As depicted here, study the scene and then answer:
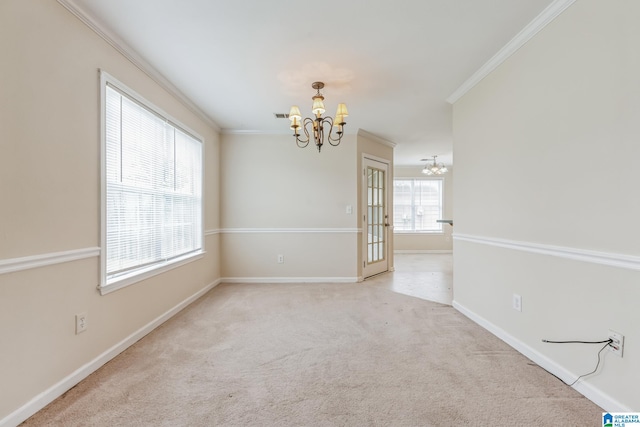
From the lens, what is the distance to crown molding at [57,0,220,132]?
178 cm

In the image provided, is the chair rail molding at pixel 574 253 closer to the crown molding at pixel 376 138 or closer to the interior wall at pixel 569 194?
the interior wall at pixel 569 194

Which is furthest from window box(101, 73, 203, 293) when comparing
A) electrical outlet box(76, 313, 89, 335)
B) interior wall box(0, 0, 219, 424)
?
electrical outlet box(76, 313, 89, 335)

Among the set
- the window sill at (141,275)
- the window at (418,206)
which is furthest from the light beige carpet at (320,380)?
the window at (418,206)

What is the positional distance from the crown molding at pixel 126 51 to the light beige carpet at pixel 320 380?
2330mm

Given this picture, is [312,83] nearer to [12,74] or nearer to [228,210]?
[12,74]

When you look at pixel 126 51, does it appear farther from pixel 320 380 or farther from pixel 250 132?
pixel 320 380

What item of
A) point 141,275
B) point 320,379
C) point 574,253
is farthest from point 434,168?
point 141,275

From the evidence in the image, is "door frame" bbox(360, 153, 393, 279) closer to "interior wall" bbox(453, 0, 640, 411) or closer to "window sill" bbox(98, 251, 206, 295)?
"interior wall" bbox(453, 0, 640, 411)

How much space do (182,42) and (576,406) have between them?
3.47 m

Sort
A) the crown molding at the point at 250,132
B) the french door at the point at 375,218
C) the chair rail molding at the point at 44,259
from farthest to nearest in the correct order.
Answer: the french door at the point at 375,218
the crown molding at the point at 250,132
the chair rail molding at the point at 44,259

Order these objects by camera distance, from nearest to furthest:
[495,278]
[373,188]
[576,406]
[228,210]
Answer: [576,406]
[495,278]
[228,210]
[373,188]

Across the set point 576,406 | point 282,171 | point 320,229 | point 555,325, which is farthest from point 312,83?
point 576,406

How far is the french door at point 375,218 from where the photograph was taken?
4.66 meters

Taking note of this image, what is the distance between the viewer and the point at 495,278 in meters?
2.46
